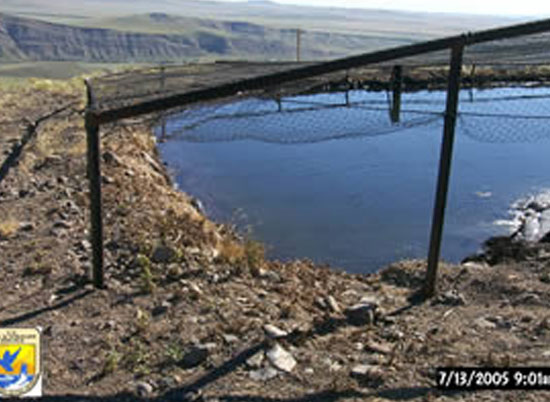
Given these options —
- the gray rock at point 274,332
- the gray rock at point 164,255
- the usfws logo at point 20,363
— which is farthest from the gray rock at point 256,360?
the gray rock at point 164,255

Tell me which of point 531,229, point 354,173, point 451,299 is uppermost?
point 451,299

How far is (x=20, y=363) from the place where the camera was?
16.2 feet

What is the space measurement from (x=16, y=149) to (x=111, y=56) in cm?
2679

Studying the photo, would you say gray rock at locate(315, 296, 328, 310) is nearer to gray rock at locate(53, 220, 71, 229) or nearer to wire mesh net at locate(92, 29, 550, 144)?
wire mesh net at locate(92, 29, 550, 144)

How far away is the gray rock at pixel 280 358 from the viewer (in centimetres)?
501

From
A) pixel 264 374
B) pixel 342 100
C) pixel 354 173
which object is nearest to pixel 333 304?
pixel 264 374

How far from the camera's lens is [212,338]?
548 centimetres

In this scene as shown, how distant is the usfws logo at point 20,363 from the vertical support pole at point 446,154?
381 centimetres

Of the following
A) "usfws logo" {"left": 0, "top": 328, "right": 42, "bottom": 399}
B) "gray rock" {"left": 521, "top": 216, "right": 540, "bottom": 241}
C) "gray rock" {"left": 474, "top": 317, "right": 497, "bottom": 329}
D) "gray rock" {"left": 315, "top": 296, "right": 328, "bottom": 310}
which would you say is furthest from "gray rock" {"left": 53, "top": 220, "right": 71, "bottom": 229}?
"gray rock" {"left": 521, "top": 216, "right": 540, "bottom": 241}

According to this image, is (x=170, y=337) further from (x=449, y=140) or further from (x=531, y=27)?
(x=531, y=27)

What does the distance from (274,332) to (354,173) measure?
11.6 metres

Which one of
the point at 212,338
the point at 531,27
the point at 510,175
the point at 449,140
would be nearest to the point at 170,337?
the point at 212,338

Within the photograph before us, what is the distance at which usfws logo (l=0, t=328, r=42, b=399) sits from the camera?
4707mm

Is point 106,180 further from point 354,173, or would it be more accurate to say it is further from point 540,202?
point 540,202
